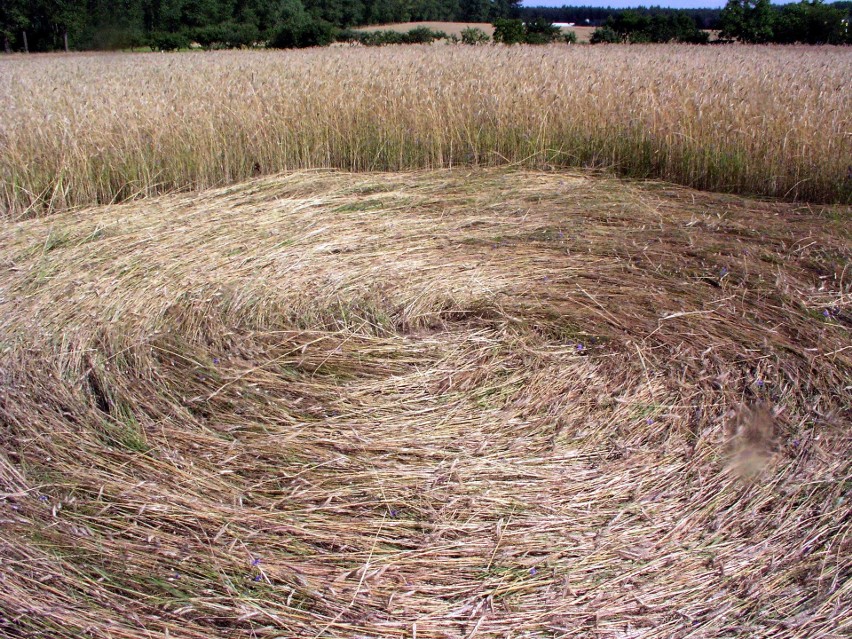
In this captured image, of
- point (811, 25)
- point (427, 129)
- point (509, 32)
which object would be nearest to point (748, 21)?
Result: point (811, 25)

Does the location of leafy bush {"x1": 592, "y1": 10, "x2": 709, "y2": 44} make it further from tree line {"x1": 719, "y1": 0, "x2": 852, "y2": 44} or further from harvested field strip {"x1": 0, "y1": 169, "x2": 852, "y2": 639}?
harvested field strip {"x1": 0, "y1": 169, "x2": 852, "y2": 639}

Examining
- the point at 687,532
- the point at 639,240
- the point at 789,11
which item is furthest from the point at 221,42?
the point at 687,532

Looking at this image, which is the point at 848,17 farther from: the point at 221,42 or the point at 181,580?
the point at 181,580

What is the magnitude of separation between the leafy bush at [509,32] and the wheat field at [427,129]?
1221 centimetres

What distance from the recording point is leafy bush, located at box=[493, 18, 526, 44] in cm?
1698

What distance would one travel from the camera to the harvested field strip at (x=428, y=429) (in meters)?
1.51

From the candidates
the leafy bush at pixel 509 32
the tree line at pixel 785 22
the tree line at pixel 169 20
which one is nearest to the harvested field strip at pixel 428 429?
the tree line at pixel 169 20

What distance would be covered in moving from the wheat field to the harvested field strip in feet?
2.01

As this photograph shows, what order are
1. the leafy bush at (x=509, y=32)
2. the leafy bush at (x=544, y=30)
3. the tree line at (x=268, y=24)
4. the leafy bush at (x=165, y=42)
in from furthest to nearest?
the leafy bush at (x=165, y=42) → the leafy bush at (x=544, y=30) → the tree line at (x=268, y=24) → the leafy bush at (x=509, y=32)

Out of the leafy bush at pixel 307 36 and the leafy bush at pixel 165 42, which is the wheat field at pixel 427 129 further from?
the leafy bush at pixel 165 42

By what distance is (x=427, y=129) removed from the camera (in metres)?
4.92

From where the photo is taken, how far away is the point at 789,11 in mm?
25219

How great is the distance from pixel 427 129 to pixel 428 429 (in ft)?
11.0

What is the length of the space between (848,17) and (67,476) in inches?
1065
